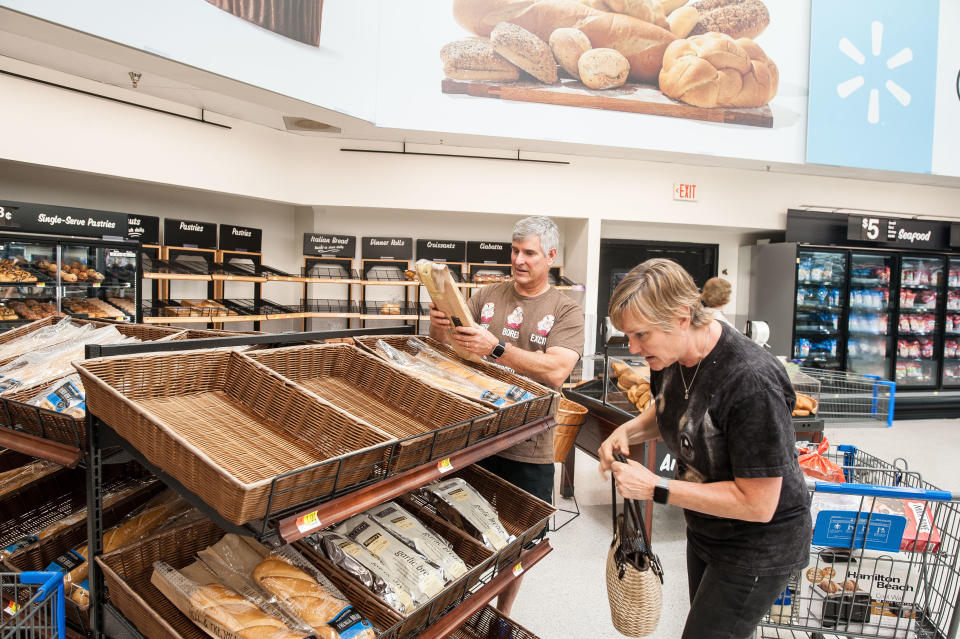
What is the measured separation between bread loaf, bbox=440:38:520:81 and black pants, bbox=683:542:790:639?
559 cm

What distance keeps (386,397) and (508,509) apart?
2.15ft

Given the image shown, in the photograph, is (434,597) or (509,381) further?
(509,381)

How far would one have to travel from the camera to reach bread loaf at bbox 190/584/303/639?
1.21 m

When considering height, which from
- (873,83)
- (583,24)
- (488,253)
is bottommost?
(488,253)

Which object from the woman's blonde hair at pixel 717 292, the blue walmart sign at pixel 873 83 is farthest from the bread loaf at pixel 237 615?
the blue walmart sign at pixel 873 83

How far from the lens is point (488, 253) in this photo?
7090 millimetres

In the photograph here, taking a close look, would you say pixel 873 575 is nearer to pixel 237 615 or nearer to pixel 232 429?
pixel 237 615

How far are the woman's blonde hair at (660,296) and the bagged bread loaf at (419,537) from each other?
34.1 inches

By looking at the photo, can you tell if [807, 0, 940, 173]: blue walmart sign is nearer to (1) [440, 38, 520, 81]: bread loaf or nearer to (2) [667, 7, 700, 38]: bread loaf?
(2) [667, 7, 700, 38]: bread loaf

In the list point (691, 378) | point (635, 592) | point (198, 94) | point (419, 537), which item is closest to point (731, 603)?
point (635, 592)

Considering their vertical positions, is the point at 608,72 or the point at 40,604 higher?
the point at 608,72

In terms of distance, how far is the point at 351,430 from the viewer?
1.35 m

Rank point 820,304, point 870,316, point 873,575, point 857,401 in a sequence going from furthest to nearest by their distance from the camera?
point 870,316, point 820,304, point 857,401, point 873,575

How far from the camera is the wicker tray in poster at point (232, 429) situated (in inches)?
42.2
